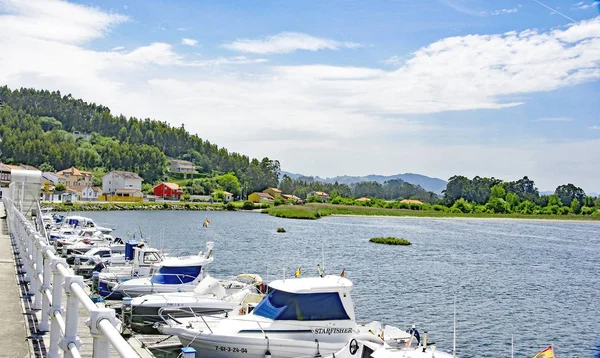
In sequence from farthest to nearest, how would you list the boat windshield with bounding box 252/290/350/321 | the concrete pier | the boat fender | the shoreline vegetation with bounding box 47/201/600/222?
the shoreline vegetation with bounding box 47/201/600/222 → the boat windshield with bounding box 252/290/350/321 → the boat fender → the concrete pier

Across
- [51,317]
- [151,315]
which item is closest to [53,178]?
[151,315]

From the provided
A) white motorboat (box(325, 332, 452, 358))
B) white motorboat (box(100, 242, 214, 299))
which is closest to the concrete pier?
white motorboat (box(325, 332, 452, 358))

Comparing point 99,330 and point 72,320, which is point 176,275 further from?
point 99,330

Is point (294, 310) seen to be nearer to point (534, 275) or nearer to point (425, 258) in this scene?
point (534, 275)

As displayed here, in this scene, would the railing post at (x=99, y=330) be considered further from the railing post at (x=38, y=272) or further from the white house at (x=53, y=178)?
the white house at (x=53, y=178)

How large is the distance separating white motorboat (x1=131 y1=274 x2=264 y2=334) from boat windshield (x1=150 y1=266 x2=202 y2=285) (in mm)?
3012

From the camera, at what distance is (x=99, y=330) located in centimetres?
438

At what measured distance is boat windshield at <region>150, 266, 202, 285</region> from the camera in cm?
2692

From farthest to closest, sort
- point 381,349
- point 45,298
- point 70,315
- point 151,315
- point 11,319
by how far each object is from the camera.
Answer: point 151,315
point 381,349
point 11,319
point 45,298
point 70,315

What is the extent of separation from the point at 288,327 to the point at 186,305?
568 centimetres

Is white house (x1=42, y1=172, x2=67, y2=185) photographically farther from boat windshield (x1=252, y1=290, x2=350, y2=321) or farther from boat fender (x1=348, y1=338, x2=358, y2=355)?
boat fender (x1=348, y1=338, x2=358, y2=355)

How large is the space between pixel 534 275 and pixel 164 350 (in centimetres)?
4402

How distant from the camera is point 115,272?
32.1 m

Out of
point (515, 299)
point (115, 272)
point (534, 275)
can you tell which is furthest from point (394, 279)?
point (115, 272)
